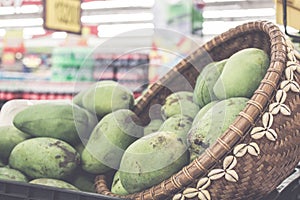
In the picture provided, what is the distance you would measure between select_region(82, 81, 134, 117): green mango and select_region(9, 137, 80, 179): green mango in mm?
154

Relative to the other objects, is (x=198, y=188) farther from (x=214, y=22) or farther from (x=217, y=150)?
→ (x=214, y=22)

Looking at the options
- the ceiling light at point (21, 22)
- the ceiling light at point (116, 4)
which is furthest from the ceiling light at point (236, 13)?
the ceiling light at point (21, 22)

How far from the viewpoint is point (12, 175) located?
1.13 meters

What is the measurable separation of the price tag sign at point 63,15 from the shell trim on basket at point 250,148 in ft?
10.0

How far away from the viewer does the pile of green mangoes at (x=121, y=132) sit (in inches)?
37.9

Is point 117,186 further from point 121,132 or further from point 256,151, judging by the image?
point 256,151

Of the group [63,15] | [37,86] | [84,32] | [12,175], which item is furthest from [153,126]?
[84,32]

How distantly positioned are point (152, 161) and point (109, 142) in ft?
0.65

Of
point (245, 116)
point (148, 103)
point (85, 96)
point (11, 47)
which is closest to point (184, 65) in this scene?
point (148, 103)

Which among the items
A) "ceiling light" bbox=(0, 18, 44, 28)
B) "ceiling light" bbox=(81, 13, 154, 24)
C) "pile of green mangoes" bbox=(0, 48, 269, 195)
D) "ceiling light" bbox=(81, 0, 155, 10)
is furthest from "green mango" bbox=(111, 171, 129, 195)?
"ceiling light" bbox=(0, 18, 44, 28)

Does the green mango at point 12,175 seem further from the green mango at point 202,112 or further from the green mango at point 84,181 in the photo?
the green mango at point 202,112

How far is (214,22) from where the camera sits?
703cm

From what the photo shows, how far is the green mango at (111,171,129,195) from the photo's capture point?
1.03m

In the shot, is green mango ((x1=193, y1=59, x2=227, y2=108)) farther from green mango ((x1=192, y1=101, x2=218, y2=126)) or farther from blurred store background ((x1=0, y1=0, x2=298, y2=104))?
blurred store background ((x1=0, y1=0, x2=298, y2=104))
